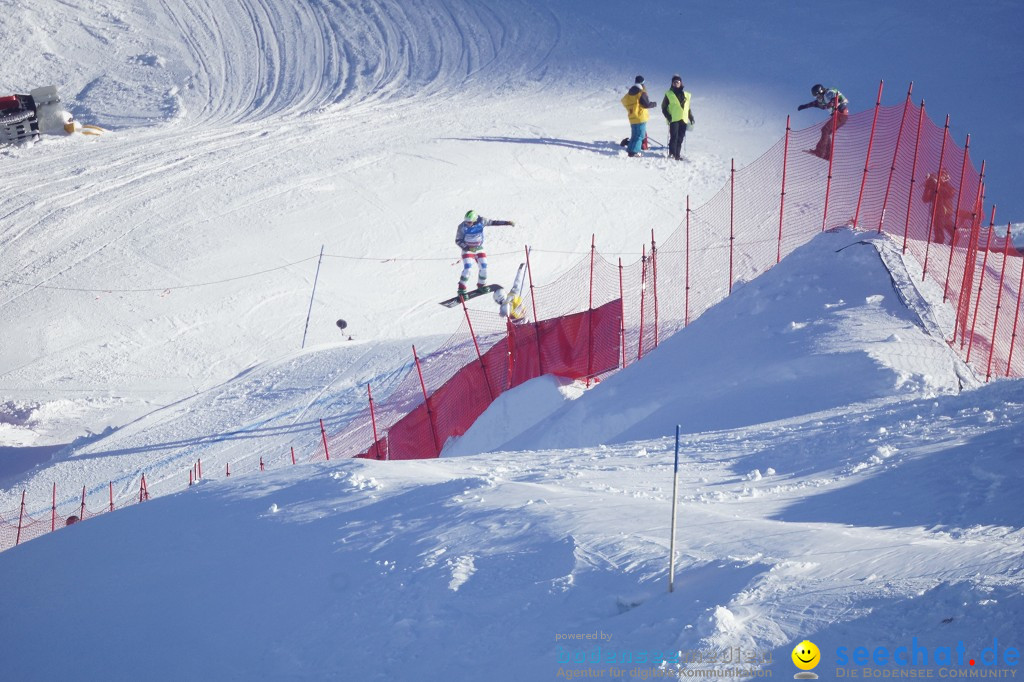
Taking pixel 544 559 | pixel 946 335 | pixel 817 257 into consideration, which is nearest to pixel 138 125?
pixel 817 257

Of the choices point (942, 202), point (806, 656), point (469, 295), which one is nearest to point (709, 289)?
point (942, 202)

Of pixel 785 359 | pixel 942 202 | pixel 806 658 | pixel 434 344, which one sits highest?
pixel 942 202

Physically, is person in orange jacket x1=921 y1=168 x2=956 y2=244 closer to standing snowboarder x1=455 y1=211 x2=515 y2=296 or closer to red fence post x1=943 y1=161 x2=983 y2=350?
red fence post x1=943 y1=161 x2=983 y2=350

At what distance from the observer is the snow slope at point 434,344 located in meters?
4.82

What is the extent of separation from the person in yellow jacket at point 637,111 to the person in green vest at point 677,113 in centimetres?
27

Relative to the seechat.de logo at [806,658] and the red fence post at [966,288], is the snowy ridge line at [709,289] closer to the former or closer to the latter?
the red fence post at [966,288]

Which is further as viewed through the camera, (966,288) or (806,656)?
(966,288)

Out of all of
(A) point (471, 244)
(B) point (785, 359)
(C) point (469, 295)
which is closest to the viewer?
(B) point (785, 359)

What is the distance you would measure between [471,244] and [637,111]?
14.7 ft

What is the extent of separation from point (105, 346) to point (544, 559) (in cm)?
995

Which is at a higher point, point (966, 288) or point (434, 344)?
point (966, 288)

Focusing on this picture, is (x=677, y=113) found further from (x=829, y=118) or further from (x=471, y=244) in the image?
(x=471, y=244)

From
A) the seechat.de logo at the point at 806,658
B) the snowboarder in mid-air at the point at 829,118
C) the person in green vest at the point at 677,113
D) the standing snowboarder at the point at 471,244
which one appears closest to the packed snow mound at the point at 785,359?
the seechat.de logo at the point at 806,658

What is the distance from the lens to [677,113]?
16406 mm
